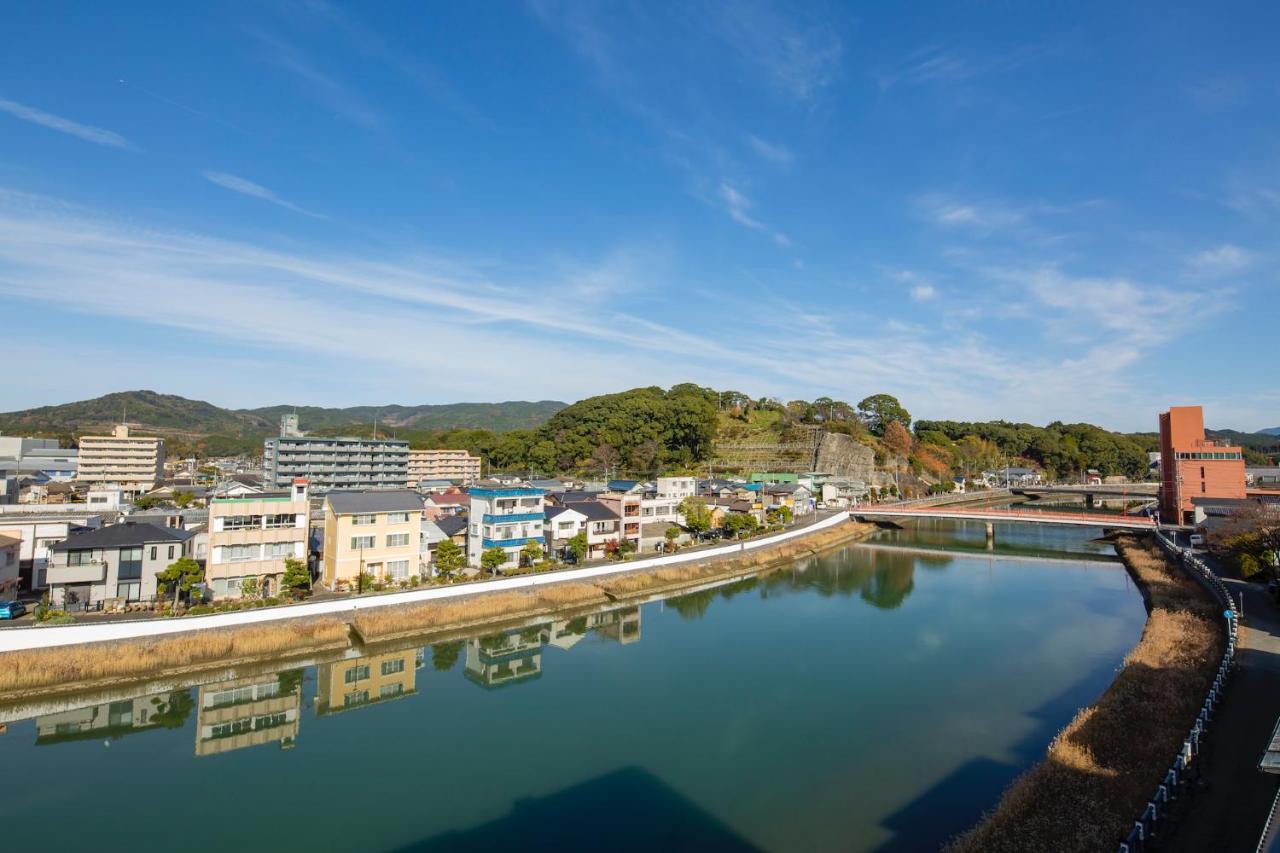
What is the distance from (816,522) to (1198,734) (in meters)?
28.7

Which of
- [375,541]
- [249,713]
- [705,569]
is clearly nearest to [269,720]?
[249,713]

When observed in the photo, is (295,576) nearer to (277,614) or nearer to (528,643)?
(277,614)

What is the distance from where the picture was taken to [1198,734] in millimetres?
9141

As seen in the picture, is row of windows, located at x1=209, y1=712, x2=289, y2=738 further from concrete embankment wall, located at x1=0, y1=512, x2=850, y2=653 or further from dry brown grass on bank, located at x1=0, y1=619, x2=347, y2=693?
concrete embankment wall, located at x1=0, y1=512, x2=850, y2=653

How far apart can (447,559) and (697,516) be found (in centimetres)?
1468

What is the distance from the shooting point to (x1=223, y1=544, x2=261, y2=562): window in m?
17.1

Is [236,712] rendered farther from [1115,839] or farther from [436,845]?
[1115,839]

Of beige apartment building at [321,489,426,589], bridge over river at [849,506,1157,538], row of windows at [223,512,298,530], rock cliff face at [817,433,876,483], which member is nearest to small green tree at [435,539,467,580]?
beige apartment building at [321,489,426,589]

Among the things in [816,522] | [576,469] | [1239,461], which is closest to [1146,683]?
[816,522]

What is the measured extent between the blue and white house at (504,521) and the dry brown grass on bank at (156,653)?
261 inches

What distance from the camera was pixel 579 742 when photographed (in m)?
11.7

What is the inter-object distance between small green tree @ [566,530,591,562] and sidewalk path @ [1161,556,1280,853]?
18.3m

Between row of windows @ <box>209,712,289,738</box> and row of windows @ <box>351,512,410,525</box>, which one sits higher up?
row of windows @ <box>351,512,410,525</box>

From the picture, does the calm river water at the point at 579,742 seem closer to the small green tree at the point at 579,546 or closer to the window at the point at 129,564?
the window at the point at 129,564
